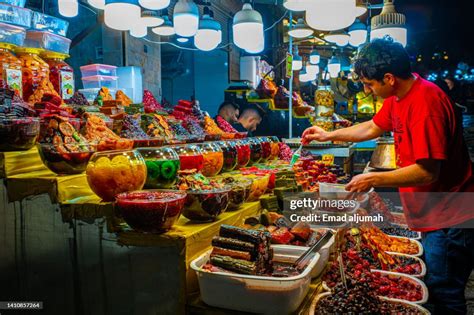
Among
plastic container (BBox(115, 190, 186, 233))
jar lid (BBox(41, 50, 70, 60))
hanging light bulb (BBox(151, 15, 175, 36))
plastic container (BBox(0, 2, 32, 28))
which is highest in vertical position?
hanging light bulb (BBox(151, 15, 175, 36))

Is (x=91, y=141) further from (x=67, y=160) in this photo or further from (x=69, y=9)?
(x=69, y=9)

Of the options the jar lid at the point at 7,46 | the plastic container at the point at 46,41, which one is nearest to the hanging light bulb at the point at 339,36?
the plastic container at the point at 46,41

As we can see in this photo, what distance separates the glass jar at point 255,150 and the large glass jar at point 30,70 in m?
1.53

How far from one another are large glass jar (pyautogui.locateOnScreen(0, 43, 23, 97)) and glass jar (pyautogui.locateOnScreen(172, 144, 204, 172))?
0.91m

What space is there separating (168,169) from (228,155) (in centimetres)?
84

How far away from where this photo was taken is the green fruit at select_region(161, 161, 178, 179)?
1.90 metres

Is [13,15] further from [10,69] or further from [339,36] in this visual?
[339,36]

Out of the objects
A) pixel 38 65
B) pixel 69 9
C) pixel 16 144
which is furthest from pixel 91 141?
pixel 69 9

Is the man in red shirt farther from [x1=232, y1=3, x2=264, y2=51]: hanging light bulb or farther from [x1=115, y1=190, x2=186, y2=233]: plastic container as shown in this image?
[x1=232, y1=3, x2=264, y2=51]: hanging light bulb

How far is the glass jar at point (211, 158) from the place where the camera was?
7.89ft

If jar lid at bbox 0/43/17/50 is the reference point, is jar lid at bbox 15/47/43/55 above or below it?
above

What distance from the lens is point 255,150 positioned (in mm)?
3225

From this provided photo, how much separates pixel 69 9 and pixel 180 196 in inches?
155

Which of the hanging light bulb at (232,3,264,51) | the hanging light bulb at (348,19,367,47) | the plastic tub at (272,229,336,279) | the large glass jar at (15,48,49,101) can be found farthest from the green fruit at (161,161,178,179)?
the hanging light bulb at (348,19,367,47)
